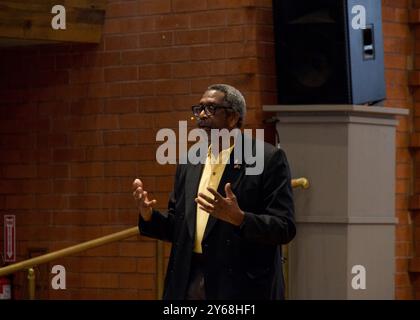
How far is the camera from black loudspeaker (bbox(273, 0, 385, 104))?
25.4ft

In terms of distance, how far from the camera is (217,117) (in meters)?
5.57

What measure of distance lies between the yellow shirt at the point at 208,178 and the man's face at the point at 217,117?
113 millimetres

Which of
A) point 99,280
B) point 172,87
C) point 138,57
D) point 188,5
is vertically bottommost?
point 99,280

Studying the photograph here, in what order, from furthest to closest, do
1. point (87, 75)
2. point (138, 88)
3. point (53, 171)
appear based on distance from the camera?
point (53, 171), point (87, 75), point (138, 88)

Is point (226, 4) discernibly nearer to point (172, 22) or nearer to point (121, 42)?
point (172, 22)

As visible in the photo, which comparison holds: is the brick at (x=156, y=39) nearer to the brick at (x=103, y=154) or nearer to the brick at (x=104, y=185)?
the brick at (x=103, y=154)

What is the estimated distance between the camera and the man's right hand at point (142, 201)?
5488mm

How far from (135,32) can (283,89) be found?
119cm

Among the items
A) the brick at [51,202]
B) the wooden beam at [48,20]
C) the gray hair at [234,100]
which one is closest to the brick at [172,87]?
the wooden beam at [48,20]

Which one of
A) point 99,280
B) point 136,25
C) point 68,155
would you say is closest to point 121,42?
point 136,25

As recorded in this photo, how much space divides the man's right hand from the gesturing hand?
1.17 feet

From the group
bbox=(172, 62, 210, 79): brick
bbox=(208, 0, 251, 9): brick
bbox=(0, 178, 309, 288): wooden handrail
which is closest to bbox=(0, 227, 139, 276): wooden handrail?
bbox=(0, 178, 309, 288): wooden handrail

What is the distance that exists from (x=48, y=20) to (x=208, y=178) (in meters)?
3.24

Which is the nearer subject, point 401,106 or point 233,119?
point 233,119
